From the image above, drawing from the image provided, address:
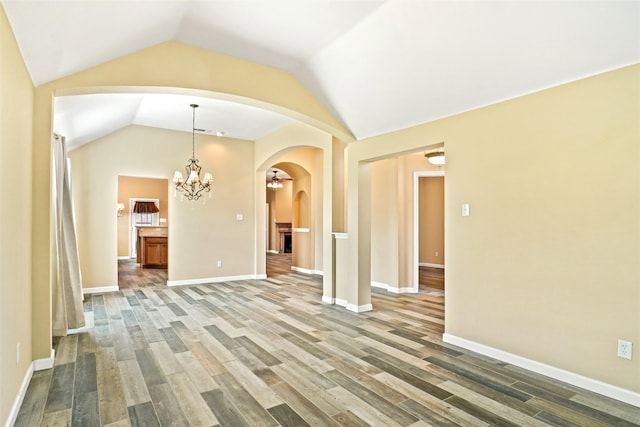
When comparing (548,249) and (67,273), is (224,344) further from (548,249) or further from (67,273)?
(548,249)

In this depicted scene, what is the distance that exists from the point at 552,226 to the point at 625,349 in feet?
3.31

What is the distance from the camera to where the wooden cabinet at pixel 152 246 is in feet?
31.1

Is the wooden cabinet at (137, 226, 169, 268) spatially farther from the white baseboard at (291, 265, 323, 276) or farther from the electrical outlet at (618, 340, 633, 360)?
the electrical outlet at (618, 340, 633, 360)

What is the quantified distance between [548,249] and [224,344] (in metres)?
3.27

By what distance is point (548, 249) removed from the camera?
2.94 m

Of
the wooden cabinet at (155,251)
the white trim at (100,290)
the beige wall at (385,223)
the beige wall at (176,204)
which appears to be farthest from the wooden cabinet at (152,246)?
the beige wall at (385,223)

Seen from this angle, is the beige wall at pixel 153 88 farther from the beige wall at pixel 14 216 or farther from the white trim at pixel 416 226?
the white trim at pixel 416 226

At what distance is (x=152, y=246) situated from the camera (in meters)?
9.55

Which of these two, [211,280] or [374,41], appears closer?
[374,41]

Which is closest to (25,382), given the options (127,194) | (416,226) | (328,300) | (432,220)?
(328,300)

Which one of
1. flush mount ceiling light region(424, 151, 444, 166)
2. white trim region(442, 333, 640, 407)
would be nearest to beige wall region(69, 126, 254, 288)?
flush mount ceiling light region(424, 151, 444, 166)

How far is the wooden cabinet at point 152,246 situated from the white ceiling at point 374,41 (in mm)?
5515

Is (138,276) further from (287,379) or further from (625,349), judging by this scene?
(625,349)

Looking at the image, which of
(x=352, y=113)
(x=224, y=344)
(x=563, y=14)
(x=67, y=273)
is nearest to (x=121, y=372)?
(x=224, y=344)
